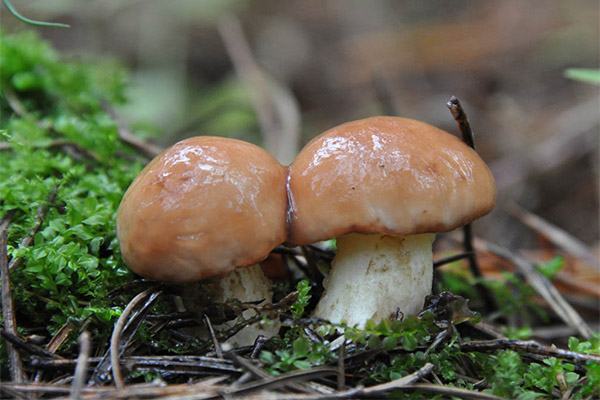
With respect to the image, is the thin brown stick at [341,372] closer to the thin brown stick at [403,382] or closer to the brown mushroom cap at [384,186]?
the thin brown stick at [403,382]

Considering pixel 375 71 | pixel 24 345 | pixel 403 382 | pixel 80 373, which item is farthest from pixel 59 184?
pixel 375 71

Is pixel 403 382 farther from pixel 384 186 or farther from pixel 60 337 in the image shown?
pixel 60 337

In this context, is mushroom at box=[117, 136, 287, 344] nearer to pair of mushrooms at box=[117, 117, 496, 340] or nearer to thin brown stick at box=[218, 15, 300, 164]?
pair of mushrooms at box=[117, 117, 496, 340]

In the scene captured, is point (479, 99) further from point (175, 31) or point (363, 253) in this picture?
point (363, 253)

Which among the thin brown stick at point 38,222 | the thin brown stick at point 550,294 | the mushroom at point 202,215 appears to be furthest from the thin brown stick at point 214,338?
the thin brown stick at point 550,294

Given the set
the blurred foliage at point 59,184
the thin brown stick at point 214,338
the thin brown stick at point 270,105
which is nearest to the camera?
the thin brown stick at point 214,338

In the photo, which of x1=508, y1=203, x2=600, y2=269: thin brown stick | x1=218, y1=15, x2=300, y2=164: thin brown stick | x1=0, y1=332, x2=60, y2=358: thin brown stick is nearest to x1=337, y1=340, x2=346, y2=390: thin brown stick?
x1=0, y1=332, x2=60, y2=358: thin brown stick

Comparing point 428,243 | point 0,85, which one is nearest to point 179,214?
point 428,243
